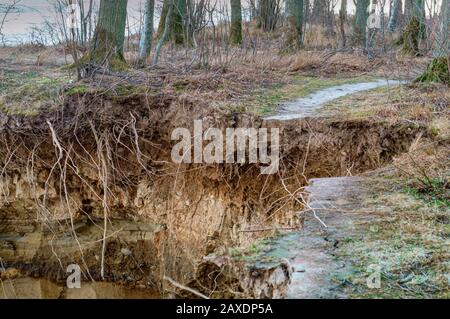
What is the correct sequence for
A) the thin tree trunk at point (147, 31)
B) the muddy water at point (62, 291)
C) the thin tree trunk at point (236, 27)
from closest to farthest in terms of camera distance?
the muddy water at point (62, 291) < the thin tree trunk at point (147, 31) < the thin tree trunk at point (236, 27)

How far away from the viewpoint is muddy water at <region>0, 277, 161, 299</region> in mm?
6535

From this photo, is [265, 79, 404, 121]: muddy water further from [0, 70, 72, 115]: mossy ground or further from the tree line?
[0, 70, 72, 115]: mossy ground

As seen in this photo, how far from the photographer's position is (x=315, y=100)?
6449 millimetres

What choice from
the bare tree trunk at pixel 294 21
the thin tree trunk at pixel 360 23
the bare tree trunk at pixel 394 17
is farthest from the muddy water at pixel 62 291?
the bare tree trunk at pixel 394 17

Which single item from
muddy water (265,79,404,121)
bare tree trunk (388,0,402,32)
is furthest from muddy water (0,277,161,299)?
bare tree trunk (388,0,402,32)

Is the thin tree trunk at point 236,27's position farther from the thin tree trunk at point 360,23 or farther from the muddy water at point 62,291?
the muddy water at point 62,291

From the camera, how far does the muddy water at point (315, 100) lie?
5516 mm

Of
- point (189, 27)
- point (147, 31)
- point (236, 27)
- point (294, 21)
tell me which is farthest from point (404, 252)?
point (236, 27)

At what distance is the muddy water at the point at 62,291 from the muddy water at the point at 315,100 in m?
A: 3.08

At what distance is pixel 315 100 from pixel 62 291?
4425mm

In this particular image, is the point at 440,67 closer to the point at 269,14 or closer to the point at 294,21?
the point at 294,21

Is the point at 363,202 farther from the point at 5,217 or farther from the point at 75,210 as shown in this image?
the point at 5,217

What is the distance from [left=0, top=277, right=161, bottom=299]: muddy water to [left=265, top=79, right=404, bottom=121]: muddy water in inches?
121

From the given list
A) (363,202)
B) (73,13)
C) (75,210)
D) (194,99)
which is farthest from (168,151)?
(363,202)
